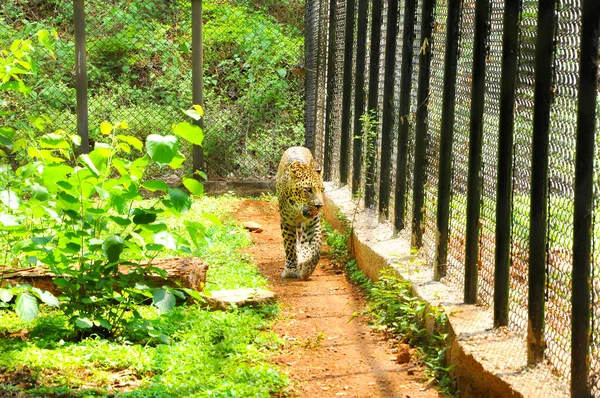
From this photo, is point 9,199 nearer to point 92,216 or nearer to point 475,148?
point 92,216

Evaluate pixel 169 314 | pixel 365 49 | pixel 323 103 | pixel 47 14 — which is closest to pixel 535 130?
pixel 169 314

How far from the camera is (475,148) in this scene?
4926 mm

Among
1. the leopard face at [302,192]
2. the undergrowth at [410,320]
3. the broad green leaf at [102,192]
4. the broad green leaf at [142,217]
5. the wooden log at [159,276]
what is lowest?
the undergrowth at [410,320]

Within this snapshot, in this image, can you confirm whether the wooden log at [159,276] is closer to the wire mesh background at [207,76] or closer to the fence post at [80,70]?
the fence post at [80,70]

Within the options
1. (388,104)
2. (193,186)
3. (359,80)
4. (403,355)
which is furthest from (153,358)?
(359,80)

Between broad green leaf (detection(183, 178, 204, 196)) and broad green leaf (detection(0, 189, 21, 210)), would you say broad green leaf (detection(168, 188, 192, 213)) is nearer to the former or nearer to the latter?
broad green leaf (detection(183, 178, 204, 196))

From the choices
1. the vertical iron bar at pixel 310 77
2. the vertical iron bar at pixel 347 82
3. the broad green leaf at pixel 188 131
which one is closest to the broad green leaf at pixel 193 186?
the broad green leaf at pixel 188 131

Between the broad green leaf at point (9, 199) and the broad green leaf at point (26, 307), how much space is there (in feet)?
1.68

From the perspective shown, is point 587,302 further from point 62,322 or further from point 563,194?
point 62,322

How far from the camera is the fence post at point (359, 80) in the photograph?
895 cm

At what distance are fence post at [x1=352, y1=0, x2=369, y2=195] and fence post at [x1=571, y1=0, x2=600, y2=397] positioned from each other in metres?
5.49

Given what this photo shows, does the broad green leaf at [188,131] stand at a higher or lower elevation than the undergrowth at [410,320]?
higher

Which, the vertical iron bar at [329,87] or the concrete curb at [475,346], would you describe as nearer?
the concrete curb at [475,346]

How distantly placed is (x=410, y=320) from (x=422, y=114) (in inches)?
64.6
